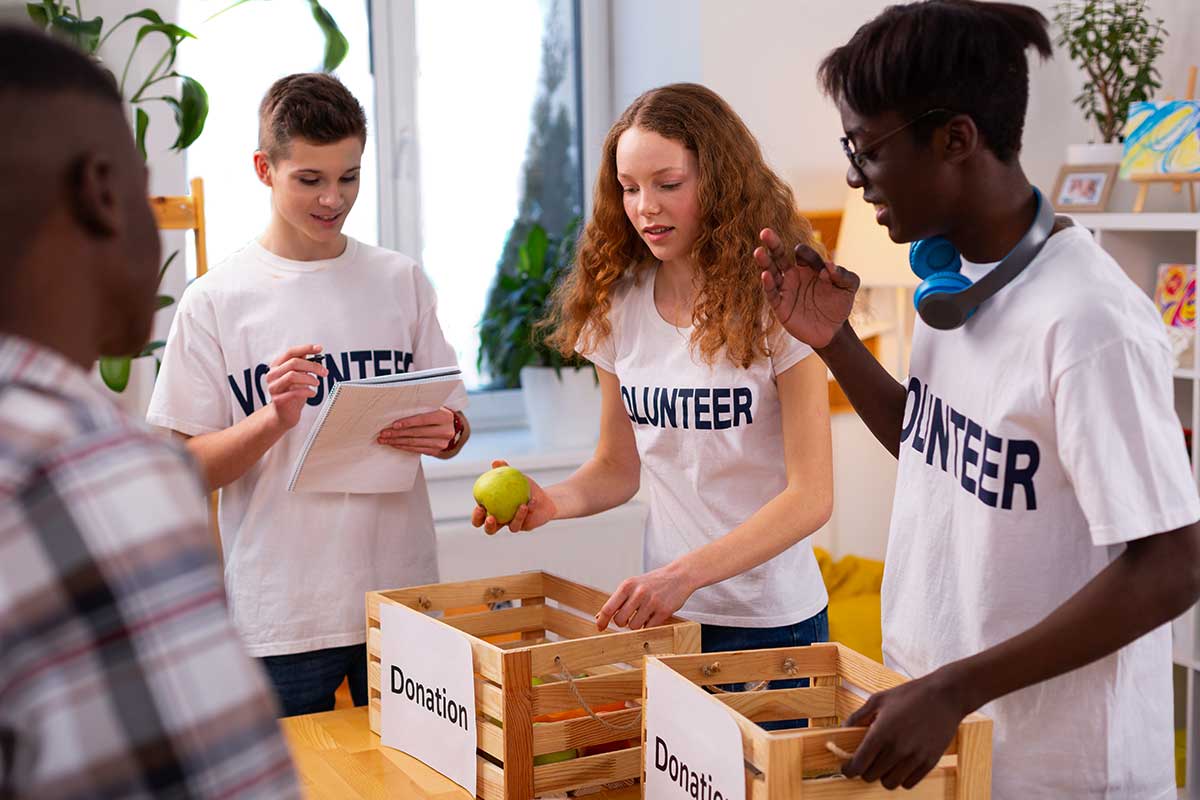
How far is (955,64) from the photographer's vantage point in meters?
1.09

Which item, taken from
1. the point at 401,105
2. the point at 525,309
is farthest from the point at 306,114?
the point at 401,105

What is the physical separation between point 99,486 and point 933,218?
82 cm

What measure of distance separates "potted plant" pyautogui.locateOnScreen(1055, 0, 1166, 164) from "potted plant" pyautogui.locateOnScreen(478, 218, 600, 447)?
4.66 ft

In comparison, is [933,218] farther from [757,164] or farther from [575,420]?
[575,420]

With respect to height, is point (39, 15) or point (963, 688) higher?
point (39, 15)

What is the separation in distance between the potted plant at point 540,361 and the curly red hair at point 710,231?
1.48 meters

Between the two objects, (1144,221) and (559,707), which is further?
(1144,221)

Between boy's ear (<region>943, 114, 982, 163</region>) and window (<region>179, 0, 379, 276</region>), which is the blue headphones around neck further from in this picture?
window (<region>179, 0, 379, 276</region>)

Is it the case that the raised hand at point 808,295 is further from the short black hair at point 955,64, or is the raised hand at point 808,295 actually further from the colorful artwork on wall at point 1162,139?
the colorful artwork on wall at point 1162,139

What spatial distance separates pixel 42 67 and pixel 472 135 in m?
3.09

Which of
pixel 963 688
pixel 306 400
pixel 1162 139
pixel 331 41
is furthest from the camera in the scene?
pixel 1162 139

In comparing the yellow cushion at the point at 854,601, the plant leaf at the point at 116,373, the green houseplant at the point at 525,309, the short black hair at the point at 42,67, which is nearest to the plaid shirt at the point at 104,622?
the short black hair at the point at 42,67

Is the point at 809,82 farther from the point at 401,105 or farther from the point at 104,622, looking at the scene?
the point at 104,622

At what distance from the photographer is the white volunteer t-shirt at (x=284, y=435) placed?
1837 millimetres
